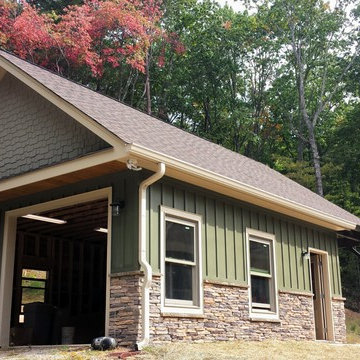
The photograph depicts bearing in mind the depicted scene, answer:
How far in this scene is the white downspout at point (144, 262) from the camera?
782cm

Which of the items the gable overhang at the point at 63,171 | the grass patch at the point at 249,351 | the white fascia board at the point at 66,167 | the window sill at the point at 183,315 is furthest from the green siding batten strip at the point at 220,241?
the white fascia board at the point at 66,167

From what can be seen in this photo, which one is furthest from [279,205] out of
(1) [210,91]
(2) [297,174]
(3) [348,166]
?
(1) [210,91]

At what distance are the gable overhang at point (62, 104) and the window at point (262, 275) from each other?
3740 millimetres

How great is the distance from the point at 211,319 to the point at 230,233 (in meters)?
1.64

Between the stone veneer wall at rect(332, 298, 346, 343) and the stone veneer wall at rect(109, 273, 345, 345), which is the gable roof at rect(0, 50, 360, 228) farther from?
the stone veneer wall at rect(332, 298, 346, 343)

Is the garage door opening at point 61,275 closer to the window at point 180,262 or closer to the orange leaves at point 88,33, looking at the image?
the window at point 180,262

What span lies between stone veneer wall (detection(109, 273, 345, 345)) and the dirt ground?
0.93 ft

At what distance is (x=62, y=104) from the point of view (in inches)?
358

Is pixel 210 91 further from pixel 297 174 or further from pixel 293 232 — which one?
pixel 293 232

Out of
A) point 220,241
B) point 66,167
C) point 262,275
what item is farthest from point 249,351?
point 66,167

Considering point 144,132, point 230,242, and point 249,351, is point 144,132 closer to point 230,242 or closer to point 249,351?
point 230,242

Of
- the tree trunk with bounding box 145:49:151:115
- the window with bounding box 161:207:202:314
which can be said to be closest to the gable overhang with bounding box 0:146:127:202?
the window with bounding box 161:207:202:314

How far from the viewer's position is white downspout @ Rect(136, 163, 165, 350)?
782cm

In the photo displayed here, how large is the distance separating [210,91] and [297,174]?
263 inches
